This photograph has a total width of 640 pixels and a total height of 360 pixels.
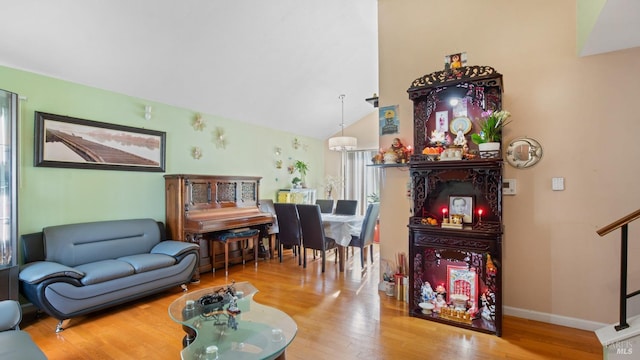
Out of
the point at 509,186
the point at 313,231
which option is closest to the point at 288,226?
the point at 313,231

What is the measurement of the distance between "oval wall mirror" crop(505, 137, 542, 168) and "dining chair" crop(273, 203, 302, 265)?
289cm

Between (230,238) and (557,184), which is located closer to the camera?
(557,184)

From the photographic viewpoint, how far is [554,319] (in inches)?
105

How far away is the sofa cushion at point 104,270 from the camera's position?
275 cm

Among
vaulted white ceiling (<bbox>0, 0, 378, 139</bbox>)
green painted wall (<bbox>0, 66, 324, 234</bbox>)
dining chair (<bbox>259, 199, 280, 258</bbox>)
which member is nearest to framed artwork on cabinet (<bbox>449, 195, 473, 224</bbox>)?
vaulted white ceiling (<bbox>0, 0, 378, 139</bbox>)

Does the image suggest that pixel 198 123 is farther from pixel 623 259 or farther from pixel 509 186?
pixel 623 259

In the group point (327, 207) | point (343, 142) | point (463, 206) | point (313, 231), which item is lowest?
point (313, 231)

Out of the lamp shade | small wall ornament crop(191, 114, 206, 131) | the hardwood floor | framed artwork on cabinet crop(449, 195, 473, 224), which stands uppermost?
small wall ornament crop(191, 114, 206, 131)

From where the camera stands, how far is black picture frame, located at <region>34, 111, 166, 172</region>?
310cm

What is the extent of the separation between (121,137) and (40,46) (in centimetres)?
118

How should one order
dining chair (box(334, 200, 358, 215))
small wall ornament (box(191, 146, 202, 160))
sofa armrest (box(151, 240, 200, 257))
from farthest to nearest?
dining chair (box(334, 200, 358, 215)), small wall ornament (box(191, 146, 202, 160)), sofa armrest (box(151, 240, 200, 257))

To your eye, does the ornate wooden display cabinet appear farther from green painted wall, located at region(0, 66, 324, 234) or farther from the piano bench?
green painted wall, located at region(0, 66, 324, 234)

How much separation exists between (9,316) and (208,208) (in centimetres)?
258

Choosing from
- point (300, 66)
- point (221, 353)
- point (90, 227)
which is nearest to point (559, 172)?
point (221, 353)
